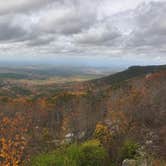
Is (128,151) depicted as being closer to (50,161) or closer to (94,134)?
(50,161)

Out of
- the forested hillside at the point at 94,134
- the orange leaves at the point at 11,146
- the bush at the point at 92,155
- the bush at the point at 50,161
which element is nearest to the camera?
the bush at the point at 50,161

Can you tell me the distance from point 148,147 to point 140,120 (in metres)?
12.0

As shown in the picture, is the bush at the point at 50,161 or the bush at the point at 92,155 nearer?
the bush at the point at 50,161

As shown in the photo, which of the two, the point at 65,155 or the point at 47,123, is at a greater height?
the point at 65,155

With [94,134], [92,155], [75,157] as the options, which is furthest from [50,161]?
[94,134]

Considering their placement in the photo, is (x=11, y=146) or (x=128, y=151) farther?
(x=11, y=146)

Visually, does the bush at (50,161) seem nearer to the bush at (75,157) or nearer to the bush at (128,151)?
the bush at (75,157)

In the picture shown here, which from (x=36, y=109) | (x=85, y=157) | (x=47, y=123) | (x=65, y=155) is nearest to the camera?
(x=65, y=155)

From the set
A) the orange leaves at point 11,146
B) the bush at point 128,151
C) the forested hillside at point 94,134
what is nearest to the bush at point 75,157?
the forested hillside at point 94,134

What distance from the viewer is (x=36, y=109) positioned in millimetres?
58094

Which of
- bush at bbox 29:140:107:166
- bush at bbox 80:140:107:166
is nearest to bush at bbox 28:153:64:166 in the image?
bush at bbox 29:140:107:166

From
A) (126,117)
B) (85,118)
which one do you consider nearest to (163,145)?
(126,117)

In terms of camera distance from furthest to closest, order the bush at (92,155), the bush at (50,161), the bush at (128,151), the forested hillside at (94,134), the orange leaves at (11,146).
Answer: the bush at (128,151)
the forested hillside at (94,134)
the bush at (92,155)
the orange leaves at (11,146)
the bush at (50,161)

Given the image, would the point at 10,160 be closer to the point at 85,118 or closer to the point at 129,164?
the point at 129,164
